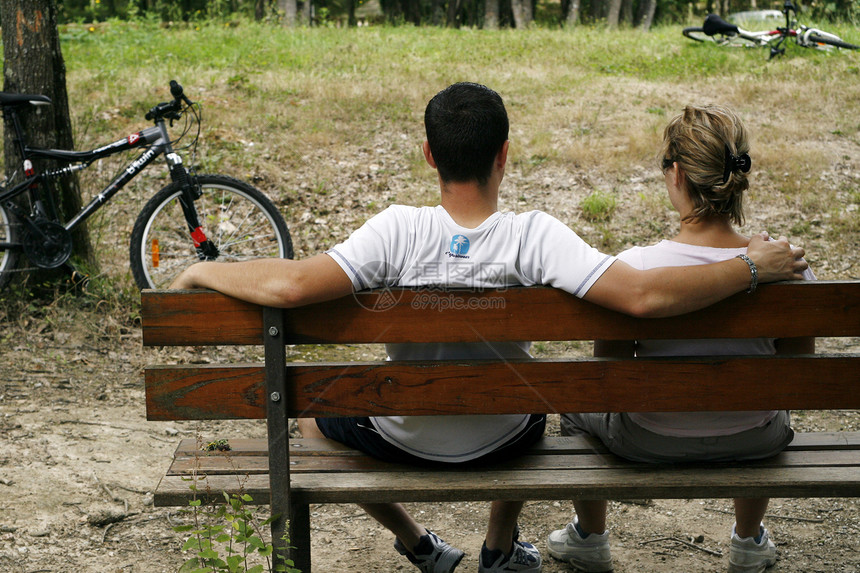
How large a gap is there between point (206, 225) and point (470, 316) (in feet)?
15.1

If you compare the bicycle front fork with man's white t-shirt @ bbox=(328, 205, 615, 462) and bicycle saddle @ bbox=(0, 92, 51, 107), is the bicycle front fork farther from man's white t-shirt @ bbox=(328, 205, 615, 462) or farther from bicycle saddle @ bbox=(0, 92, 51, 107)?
man's white t-shirt @ bbox=(328, 205, 615, 462)

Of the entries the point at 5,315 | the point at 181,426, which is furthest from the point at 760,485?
the point at 5,315

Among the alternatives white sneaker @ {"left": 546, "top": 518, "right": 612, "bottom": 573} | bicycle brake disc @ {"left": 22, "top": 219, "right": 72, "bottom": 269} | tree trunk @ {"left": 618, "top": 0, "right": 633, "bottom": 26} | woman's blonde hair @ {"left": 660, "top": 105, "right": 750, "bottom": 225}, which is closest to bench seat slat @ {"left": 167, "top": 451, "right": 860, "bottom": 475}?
white sneaker @ {"left": 546, "top": 518, "right": 612, "bottom": 573}

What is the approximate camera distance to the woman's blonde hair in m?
2.60

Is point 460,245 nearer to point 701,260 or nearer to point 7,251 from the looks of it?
point 701,260

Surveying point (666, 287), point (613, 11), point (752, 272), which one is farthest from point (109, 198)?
point (613, 11)

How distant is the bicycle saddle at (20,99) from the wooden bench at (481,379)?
12.8 ft

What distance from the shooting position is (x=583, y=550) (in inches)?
134

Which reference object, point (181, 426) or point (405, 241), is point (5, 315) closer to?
point (181, 426)

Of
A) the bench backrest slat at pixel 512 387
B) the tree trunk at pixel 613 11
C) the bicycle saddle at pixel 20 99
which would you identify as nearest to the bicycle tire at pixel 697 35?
the tree trunk at pixel 613 11

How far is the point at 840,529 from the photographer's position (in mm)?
3834

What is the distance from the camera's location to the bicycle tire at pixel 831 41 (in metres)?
12.9

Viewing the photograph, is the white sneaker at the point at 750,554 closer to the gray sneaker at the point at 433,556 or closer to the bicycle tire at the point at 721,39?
the gray sneaker at the point at 433,556

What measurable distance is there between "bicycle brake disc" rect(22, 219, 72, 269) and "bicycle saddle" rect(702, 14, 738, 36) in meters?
11.5
